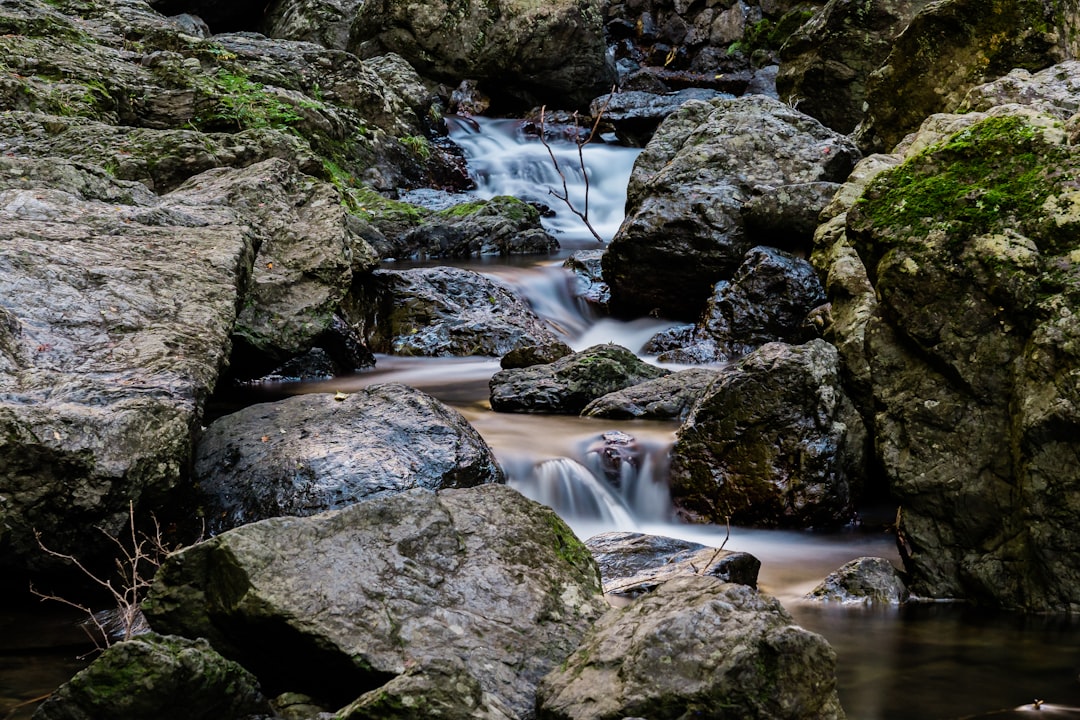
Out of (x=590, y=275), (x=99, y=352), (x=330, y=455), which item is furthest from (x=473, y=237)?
(x=99, y=352)

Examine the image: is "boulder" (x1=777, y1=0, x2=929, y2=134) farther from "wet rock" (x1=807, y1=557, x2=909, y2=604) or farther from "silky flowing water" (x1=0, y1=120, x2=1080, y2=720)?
"wet rock" (x1=807, y1=557, x2=909, y2=604)

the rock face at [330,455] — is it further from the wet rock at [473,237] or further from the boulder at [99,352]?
the wet rock at [473,237]

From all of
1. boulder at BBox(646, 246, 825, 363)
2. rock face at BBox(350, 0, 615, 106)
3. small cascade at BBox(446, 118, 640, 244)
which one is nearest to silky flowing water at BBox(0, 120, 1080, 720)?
boulder at BBox(646, 246, 825, 363)

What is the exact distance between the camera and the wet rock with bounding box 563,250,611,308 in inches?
437

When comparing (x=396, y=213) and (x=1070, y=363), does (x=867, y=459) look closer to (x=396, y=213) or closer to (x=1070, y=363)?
(x=1070, y=363)

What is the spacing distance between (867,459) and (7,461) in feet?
15.1

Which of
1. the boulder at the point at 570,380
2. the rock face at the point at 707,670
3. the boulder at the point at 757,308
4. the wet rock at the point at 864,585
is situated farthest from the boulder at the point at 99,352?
the boulder at the point at 757,308

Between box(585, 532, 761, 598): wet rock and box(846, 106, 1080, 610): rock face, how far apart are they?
81 centimetres

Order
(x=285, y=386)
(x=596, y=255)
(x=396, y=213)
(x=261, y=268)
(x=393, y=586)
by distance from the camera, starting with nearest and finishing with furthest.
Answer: (x=393, y=586), (x=261, y=268), (x=285, y=386), (x=596, y=255), (x=396, y=213)

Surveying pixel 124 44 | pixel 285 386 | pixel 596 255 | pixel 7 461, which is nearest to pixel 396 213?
pixel 596 255

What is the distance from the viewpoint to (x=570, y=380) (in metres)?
7.61

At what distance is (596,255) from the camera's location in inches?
477

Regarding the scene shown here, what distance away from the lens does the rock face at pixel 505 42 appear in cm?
2039

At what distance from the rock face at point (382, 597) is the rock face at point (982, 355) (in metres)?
1.79
